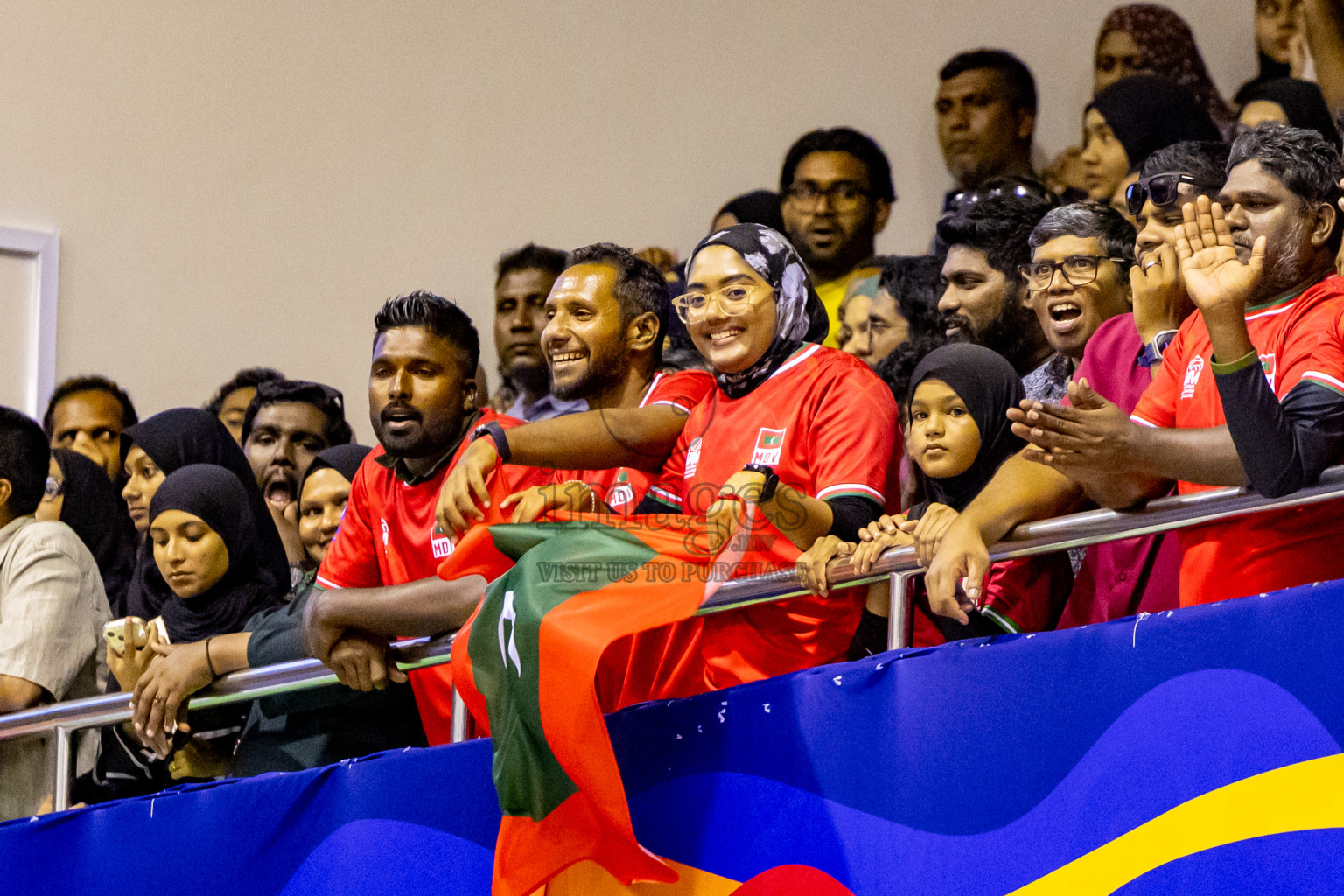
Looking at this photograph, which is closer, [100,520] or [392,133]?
[100,520]

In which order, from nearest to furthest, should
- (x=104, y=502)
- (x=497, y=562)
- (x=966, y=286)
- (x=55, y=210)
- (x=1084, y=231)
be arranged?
(x=497, y=562), (x=1084, y=231), (x=966, y=286), (x=104, y=502), (x=55, y=210)

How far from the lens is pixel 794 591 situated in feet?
9.84

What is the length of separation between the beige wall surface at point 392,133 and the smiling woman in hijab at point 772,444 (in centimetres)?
381

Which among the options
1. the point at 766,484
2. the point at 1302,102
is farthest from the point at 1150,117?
the point at 766,484

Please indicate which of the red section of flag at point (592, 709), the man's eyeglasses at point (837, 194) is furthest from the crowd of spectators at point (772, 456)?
the man's eyeglasses at point (837, 194)

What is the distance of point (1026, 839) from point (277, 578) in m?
2.40

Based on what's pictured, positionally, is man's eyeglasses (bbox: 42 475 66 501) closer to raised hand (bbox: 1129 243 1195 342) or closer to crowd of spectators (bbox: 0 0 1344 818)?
crowd of spectators (bbox: 0 0 1344 818)

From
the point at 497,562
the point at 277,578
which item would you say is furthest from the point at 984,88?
the point at 497,562

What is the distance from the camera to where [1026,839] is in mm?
2619

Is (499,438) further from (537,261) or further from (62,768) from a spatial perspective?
(537,261)

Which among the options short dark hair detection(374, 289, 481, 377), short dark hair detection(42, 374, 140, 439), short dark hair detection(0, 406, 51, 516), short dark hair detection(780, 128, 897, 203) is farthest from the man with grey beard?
short dark hair detection(42, 374, 140, 439)

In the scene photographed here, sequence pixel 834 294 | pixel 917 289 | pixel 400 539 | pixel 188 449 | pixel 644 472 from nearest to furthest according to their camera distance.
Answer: pixel 644 472
pixel 400 539
pixel 917 289
pixel 188 449
pixel 834 294

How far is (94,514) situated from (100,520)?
0.02 meters

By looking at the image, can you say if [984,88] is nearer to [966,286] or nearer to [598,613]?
[966,286]
